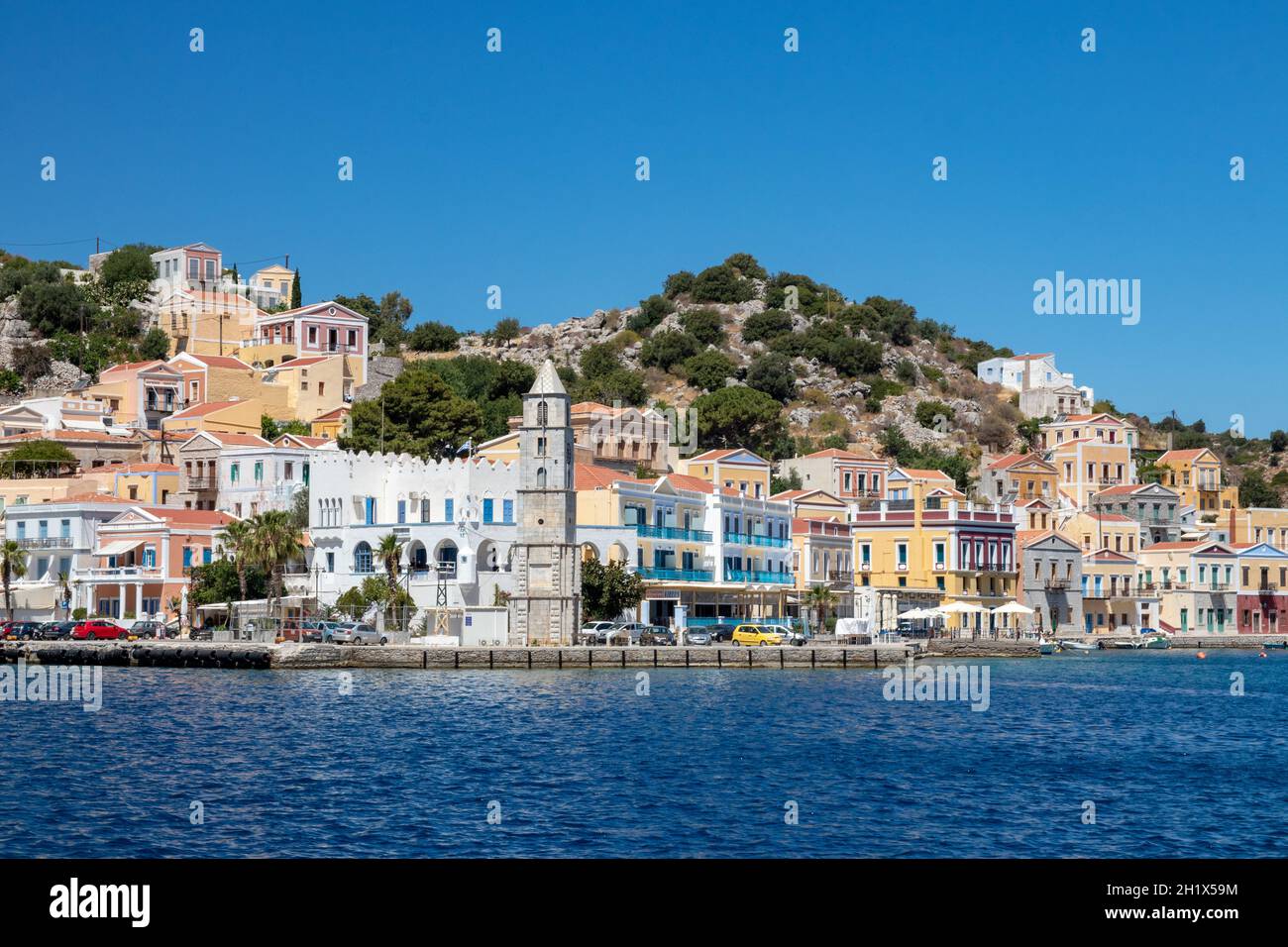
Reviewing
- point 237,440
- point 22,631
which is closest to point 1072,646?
point 237,440

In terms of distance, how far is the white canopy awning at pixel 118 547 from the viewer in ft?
248

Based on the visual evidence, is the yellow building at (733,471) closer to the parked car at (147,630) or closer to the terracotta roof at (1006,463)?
the terracotta roof at (1006,463)

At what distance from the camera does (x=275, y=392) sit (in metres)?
105

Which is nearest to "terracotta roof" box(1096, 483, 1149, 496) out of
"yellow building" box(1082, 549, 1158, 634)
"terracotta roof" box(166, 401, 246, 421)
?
"yellow building" box(1082, 549, 1158, 634)

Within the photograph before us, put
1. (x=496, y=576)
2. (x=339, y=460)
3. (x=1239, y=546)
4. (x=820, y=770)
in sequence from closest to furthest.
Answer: (x=820, y=770)
(x=496, y=576)
(x=339, y=460)
(x=1239, y=546)

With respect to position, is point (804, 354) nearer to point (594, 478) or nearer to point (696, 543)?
point (696, 543)

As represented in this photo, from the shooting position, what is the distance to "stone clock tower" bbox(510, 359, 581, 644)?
61.6 m

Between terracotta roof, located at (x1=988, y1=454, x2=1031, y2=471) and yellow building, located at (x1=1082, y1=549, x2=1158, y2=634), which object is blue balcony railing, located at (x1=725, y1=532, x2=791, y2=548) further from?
terracotta roof, located at (x1=988, y1=454, x2=1031, y2=471)

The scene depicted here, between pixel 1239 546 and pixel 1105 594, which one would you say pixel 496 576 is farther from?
pixel 1239 546

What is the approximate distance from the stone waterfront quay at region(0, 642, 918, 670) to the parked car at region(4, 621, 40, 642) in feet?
11.8

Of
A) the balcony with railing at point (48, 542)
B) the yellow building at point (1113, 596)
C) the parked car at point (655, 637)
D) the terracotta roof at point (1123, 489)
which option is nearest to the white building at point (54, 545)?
the balcony with railing at point (48, 542)

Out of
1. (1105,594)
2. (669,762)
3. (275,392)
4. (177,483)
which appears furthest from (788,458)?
(669,762)
